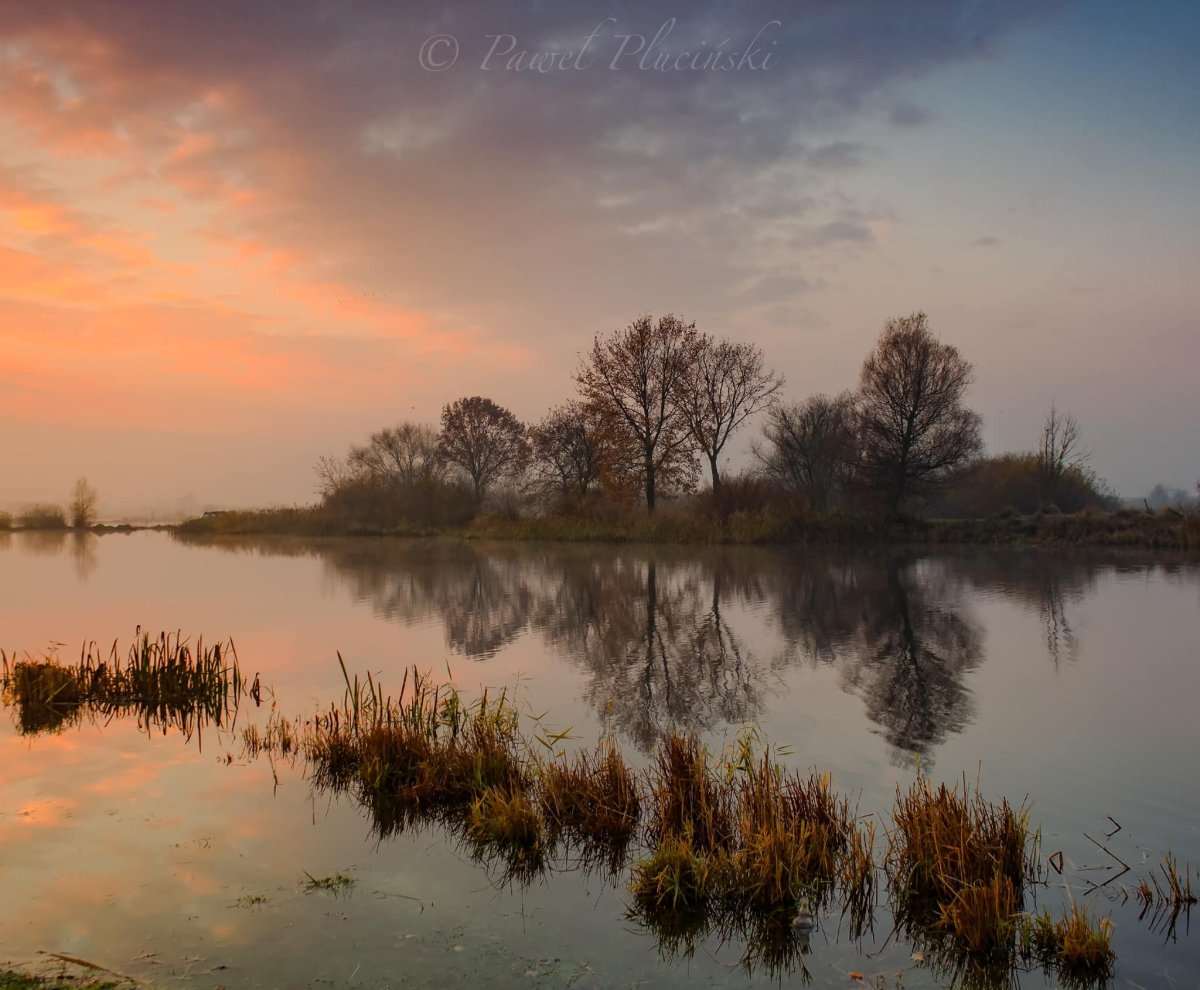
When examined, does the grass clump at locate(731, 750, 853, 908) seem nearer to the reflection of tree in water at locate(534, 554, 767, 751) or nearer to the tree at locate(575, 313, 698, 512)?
the reflection of tree in water at locate(534, 554, 767, 751)

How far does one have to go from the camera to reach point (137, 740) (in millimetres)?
9523

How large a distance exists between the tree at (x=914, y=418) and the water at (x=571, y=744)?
718 inches

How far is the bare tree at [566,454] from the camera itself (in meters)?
50.7

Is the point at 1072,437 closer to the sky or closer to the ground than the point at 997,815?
closer to the sky

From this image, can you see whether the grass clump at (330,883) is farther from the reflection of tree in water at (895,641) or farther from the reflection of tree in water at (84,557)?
the reflection of tree in water at (84,557)

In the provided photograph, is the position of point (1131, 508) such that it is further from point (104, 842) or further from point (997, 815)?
point (104, 842)

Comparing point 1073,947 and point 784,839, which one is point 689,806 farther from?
point 1073,947

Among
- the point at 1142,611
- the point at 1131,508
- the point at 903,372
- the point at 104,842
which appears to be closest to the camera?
the point at 104,842

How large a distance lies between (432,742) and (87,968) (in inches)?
170

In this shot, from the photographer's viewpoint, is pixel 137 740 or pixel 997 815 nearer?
pixel 997 815

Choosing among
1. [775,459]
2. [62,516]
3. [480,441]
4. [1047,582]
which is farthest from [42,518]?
[1047,582]

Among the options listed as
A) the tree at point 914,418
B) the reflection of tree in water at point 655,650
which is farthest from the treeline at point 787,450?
the reflection of tree in water at point 655,650

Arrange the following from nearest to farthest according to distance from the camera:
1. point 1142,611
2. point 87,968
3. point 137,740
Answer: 1. point 87,968
2. point 137,740
3. point 1142,611

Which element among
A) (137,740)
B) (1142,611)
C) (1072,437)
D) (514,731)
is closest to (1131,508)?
(1072,437)
